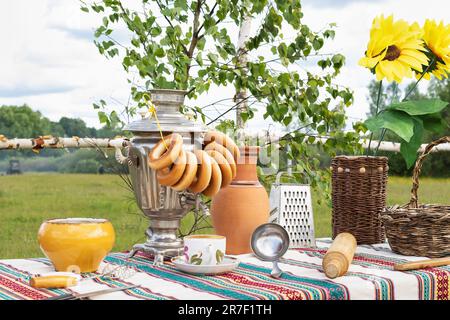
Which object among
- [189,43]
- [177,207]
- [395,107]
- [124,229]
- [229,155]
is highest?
[189,43]

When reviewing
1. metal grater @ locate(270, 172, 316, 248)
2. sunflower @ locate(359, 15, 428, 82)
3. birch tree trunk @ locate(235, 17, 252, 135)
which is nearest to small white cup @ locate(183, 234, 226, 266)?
metal grater @ locate(270, 172, 316, 248)

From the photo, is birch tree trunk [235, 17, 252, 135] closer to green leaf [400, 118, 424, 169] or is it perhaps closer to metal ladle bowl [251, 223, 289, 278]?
green leaf [400, 118, 424, 169]

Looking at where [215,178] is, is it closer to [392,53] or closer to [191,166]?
[191,166]

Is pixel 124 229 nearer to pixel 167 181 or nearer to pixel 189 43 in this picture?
pixel 189 43

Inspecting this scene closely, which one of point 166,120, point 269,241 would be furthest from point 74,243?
point 269,241

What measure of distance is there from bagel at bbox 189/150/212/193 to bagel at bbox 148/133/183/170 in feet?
0.17

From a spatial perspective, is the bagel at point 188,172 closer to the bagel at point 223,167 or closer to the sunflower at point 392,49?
the bagel at point 223,167

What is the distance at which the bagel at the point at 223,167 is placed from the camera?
1319 mm

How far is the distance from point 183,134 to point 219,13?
4.80 ft

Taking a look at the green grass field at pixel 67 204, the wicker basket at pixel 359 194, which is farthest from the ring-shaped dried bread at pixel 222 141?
the green grass field at pixel 67 204

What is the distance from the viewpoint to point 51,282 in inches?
43.0

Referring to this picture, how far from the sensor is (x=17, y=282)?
3.77 ft

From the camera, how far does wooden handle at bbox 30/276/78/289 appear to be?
1095 mm
